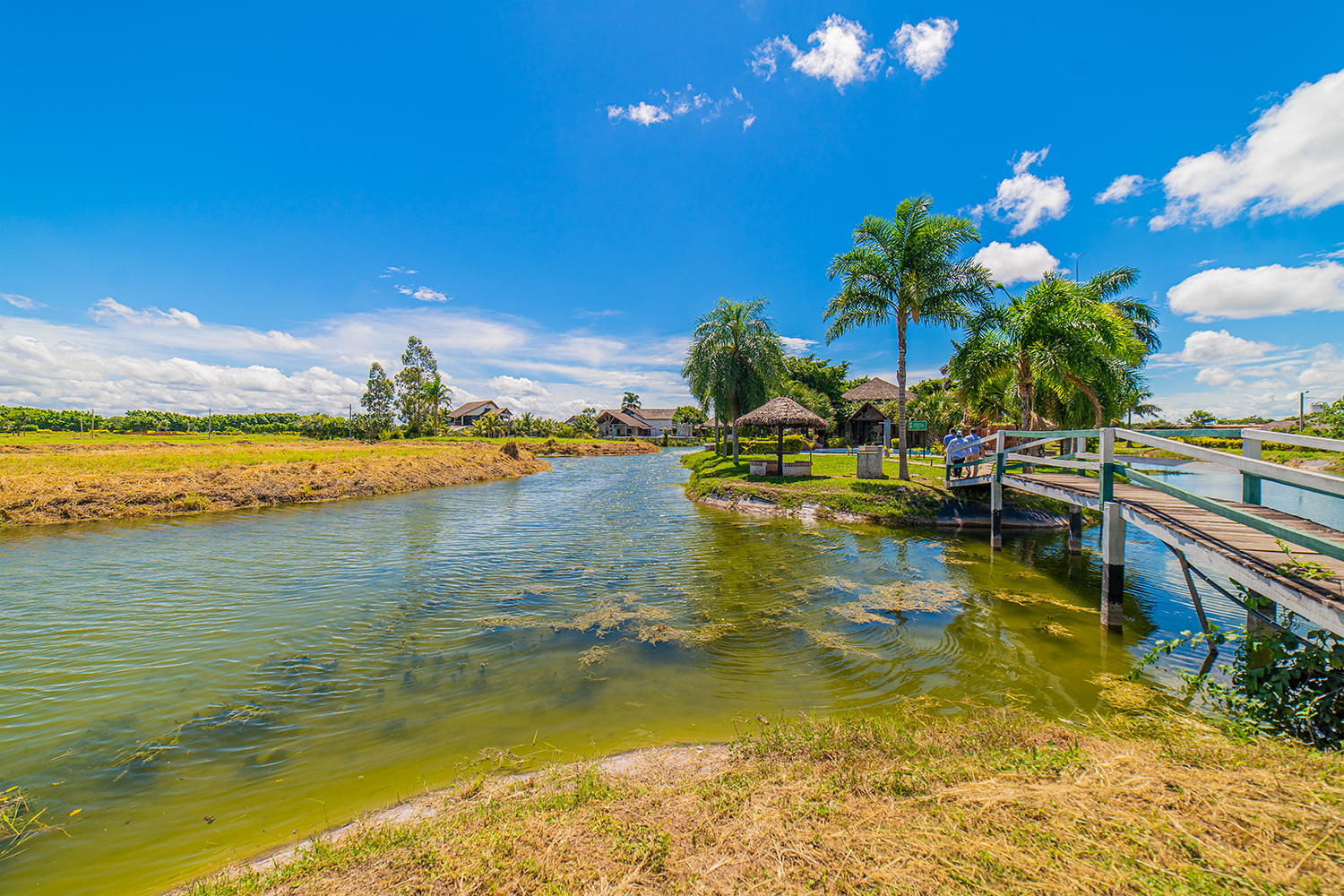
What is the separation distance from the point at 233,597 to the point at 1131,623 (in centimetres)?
1674

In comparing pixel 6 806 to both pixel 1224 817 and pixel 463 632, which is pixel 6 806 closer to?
pixel 463 632

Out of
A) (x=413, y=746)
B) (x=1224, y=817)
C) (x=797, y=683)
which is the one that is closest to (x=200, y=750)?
(x=413, y=746)

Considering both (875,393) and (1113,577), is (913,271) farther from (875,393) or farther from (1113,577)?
(875,393)

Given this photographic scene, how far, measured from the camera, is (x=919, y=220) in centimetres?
1944

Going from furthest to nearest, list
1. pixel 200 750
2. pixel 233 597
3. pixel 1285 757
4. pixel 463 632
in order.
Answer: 1. pixel 233 597
2. pixel 463 632
3. pixel 200 750
4. pixel 1285 757

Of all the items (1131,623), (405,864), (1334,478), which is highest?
(1334,478)

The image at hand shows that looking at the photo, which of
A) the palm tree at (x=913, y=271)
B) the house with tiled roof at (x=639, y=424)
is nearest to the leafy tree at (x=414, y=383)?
the house with tiled roof at (x=639, y=424)

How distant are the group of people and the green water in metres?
3.18

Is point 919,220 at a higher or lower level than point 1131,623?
higher

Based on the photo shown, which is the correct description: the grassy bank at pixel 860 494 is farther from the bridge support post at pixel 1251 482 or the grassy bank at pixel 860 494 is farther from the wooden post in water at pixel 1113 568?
the bridge support post at pixel 1251 482

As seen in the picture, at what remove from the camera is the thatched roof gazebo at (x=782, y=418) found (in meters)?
22.7

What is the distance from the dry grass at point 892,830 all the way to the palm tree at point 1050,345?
17.1 meters

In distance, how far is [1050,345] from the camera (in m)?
17.5

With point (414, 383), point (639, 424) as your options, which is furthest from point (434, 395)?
point (639, 424)
